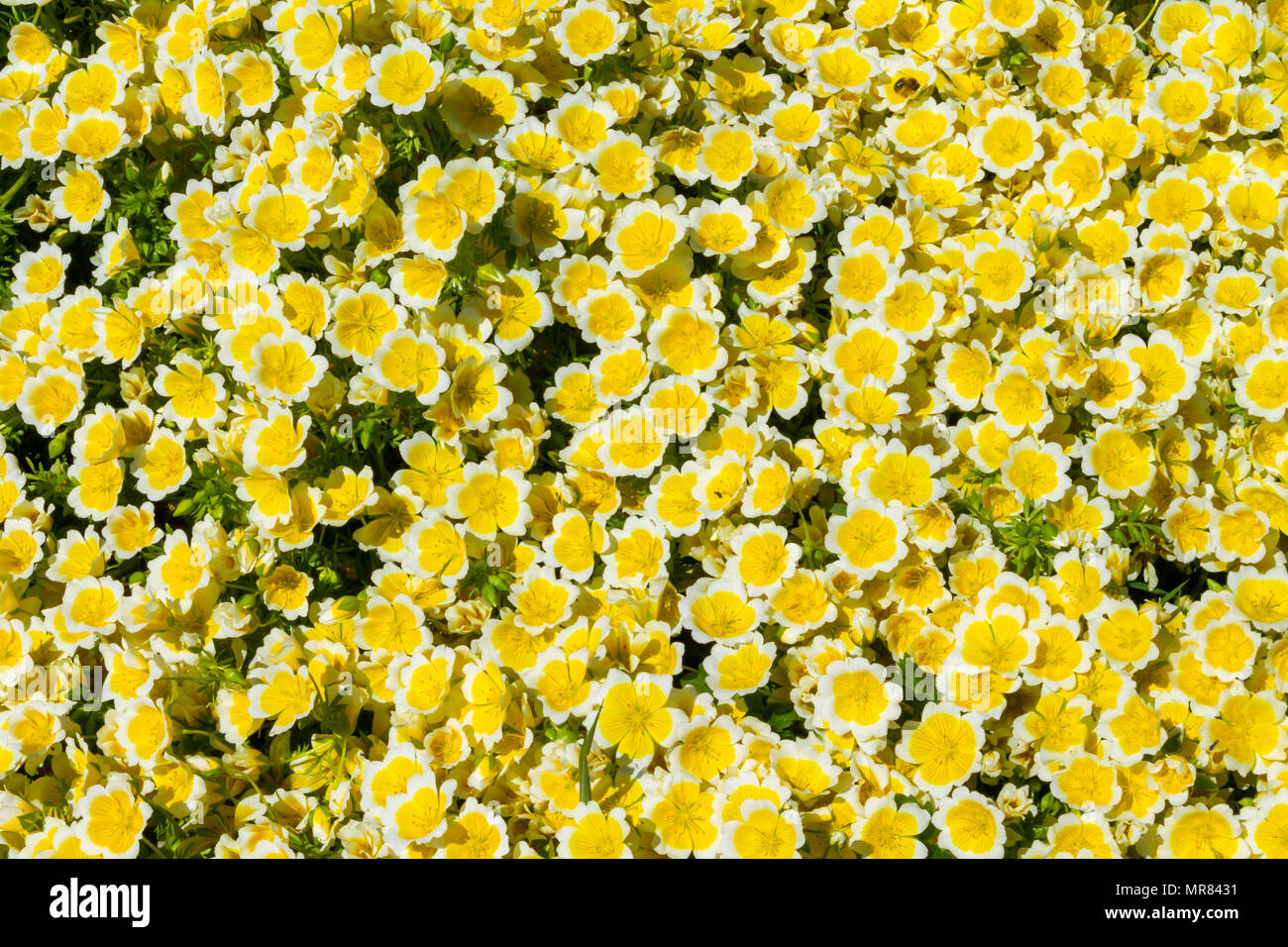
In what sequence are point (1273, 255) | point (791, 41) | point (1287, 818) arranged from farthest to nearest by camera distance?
point (791, 41) → point (1273, 255) → point (1287, 818)

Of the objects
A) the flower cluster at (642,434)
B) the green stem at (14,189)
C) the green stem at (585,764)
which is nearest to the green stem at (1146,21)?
the flower cluster at (642,434)

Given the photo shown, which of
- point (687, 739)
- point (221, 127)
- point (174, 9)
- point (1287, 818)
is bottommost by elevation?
point (1287, 818)

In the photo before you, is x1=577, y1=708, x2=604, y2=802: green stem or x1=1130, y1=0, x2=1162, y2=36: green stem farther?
x1=1130, y1=0, x2=1162, y2=36: green stem

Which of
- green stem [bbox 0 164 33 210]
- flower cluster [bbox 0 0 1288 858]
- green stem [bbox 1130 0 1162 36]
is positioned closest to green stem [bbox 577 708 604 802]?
flower cluster [bbox 0 0 1288 858]

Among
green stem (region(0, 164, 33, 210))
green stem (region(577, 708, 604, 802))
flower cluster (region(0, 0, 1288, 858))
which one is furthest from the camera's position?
green stem (region(0, 164, 33, 210))

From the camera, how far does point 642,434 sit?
107 inches

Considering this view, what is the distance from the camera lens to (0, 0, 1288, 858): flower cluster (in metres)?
2.52

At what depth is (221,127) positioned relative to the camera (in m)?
2.99

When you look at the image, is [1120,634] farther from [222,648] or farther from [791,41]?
[222,648]

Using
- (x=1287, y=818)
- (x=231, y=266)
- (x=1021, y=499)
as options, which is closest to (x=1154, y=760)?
(x=1287, y=818)

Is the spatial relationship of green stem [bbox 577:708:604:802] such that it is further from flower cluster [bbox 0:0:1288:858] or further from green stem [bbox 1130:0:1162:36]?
green stem [bbox 1130:0:1162:36]

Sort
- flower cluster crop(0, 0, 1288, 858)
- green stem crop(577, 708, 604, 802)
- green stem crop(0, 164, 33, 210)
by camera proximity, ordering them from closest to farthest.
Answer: green stem crop(577, 708, 604, 802)
flower cluster crop(0, 0, 1288, 858)
green stem crop(0, 164, 33, 210)

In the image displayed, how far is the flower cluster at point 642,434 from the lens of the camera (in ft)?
8.25

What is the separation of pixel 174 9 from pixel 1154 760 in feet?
11.4
